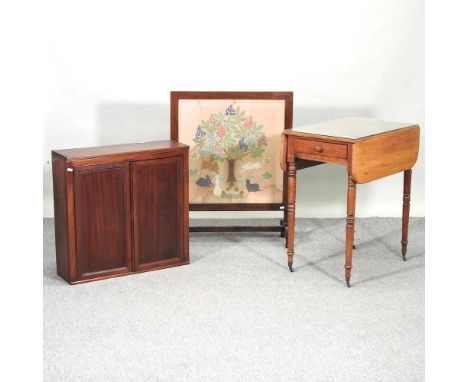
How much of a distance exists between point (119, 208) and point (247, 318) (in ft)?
2.89

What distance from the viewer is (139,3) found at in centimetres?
474

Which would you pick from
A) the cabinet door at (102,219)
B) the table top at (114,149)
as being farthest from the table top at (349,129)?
the cabinet door at (102,219)

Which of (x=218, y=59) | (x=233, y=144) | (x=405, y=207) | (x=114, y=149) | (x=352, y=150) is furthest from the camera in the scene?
(x=218, y=59)

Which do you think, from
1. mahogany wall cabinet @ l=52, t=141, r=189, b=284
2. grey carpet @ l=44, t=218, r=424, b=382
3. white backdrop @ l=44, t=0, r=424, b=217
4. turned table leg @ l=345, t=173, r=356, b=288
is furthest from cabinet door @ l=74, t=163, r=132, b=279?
white backdrop @ l=44, t=0, r=424, b=217

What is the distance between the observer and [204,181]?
4.36 m

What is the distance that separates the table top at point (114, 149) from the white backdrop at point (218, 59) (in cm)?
96

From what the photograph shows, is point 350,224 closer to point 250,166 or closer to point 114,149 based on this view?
point 250,166

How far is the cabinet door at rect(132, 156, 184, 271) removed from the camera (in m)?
3.78

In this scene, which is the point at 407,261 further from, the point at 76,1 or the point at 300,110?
the point at 76,1

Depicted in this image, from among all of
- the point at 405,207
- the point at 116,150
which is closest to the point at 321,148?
the point at 405,207

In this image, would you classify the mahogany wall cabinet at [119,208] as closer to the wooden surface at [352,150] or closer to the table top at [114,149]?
the table top at [114,149]

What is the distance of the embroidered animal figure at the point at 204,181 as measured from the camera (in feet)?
14.3

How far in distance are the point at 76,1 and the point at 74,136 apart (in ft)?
2.75

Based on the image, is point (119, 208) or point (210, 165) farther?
point (210, 165)
